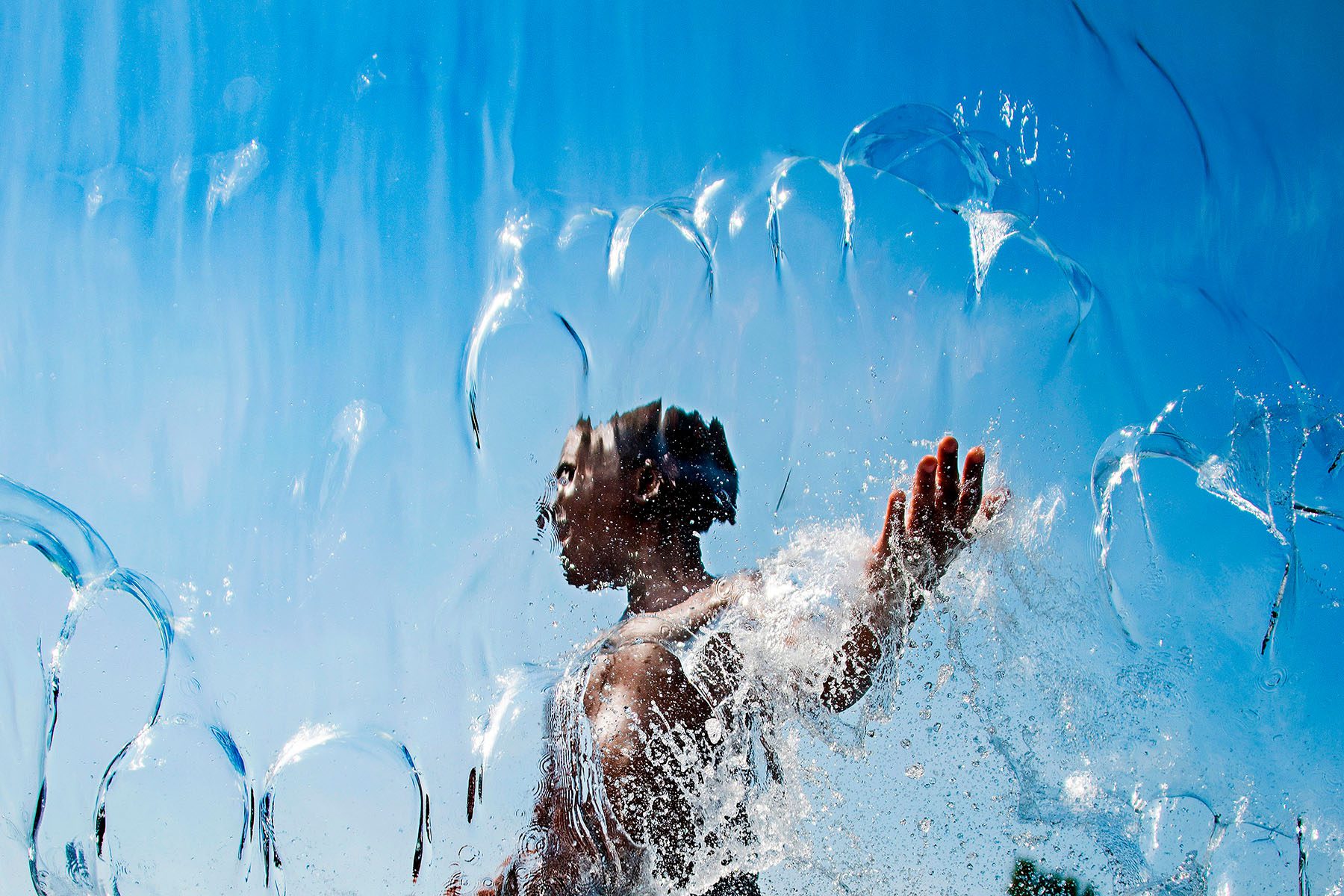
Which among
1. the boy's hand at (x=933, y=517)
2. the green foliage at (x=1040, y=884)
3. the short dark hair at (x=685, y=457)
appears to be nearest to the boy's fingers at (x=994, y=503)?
the boy's hand at (x=933, y=517)

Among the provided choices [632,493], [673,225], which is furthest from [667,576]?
[673,225]

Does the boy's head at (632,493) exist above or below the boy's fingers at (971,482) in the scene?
above

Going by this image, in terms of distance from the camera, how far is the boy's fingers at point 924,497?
166 centimetres

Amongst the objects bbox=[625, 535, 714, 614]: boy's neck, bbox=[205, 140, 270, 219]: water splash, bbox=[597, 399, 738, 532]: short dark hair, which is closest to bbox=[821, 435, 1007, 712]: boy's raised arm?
bbox=[625, 535, 714, 614]: boy's neck

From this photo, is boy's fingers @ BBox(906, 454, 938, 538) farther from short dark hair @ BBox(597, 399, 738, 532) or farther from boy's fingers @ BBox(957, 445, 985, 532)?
short dark hair @ BBox(597, 399, 738, 532)

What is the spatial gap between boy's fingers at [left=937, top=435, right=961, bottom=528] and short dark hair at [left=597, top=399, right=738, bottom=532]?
30.8 inches

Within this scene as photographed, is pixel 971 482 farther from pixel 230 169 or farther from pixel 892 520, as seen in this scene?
pixel 230 169

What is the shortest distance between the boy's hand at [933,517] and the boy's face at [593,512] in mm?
801

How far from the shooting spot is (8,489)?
6.66 feet

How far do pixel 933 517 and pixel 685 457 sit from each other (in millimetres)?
908

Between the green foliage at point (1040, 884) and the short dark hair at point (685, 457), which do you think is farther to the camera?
the green foliage at point (1040, 884)

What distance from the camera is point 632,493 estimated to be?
228 cm

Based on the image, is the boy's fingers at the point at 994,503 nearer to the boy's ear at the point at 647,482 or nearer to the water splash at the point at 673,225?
the boy's ear at the point at 647,482

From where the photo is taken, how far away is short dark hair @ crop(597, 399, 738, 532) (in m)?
2.33
